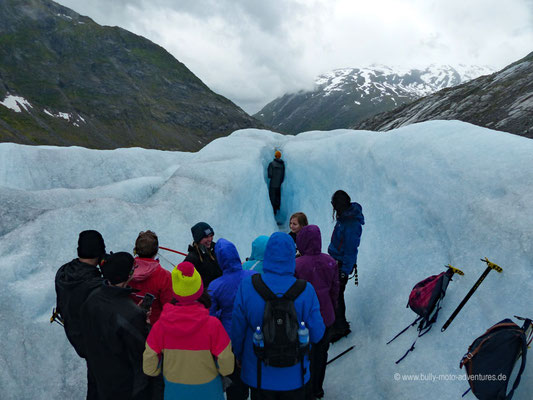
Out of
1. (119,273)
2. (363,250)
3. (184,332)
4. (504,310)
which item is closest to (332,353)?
(363,250)

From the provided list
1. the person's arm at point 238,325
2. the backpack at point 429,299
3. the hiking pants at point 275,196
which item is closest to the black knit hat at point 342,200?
the backpack at point 429,299

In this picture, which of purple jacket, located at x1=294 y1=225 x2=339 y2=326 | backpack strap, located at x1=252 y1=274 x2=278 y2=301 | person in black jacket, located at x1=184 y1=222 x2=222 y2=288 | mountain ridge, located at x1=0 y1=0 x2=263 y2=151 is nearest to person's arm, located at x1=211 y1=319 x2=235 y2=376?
backpack strap, located at x1=252 y1=274 x2=278 y2=301

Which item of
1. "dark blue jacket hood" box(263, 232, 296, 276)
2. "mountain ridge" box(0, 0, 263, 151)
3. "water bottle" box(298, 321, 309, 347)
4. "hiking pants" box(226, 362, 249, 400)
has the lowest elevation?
"hiking pants" box(226, 362, 249, 400)

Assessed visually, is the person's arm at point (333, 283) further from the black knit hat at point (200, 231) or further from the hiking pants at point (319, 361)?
the black knit hat at point (200, 231)

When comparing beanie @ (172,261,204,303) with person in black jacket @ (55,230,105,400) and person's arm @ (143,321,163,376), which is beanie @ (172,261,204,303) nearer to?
person's arm @ (143,321,163,376)

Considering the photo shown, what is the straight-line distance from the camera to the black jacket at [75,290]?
314cm

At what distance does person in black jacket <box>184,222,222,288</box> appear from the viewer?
4422 millimetres

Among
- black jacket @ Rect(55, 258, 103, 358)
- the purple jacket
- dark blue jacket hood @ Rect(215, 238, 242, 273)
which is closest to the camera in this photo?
black jacket @ Rect(55, 258, 103, 358)

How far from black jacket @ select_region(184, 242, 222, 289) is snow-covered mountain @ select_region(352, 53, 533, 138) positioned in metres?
24.5

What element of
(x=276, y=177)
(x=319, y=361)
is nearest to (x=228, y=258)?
(x=319, y=361)

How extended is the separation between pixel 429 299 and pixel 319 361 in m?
1.76

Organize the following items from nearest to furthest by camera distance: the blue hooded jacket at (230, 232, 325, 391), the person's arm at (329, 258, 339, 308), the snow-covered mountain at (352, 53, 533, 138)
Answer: the blue hooded jacket at (230, 232, 325, 391) → the person's arm at (329, 258, 339, 308) → the snow-covered mountain at (352, 53, 533, 138)

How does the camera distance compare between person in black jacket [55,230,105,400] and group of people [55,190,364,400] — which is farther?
person in black jacket [55,230,105,400]

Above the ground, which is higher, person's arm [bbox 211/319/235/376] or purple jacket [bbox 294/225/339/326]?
purple jacket [bbox 294/225/339/326]
